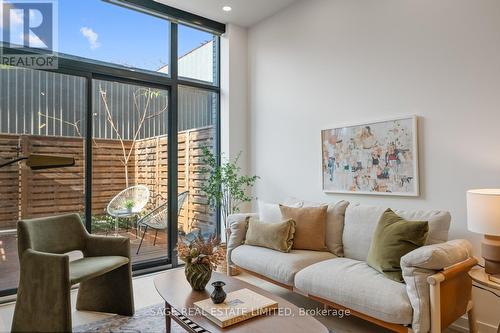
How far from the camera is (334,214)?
3143mm

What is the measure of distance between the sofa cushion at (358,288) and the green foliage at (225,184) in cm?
168

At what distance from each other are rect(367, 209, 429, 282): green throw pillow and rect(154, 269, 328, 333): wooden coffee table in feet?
2.59

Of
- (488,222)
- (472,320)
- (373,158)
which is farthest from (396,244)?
(373,158)

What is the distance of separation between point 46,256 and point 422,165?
297 centimetres

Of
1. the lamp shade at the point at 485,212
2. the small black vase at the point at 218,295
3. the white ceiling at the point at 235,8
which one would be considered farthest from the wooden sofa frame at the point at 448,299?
the white ceiling at the point at 235,8

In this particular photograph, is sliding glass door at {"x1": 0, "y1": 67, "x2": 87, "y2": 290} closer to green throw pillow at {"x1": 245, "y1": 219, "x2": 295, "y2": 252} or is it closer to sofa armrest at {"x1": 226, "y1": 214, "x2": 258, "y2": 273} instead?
sofa armrest at {"x1": 226, "y1": 214, "x2": 258, "y2": 273}

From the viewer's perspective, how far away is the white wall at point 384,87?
250cm

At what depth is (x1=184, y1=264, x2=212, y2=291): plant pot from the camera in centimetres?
215

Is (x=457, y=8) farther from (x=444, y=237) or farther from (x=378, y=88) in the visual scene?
(x=444, y=237)

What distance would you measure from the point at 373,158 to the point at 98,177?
9.50ft

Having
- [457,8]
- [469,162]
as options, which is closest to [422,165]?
[469,162]

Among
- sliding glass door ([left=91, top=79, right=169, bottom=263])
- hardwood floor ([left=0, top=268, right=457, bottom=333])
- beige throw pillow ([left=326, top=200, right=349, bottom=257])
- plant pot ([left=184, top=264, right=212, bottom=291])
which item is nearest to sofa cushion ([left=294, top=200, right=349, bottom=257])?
beige throw pillow ([left=326, top=200, right=349, bottom=257])

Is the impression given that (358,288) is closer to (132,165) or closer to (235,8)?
(132,165)

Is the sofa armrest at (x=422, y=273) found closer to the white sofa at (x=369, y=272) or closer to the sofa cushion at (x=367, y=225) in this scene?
the white sofa at (x=369, y=272)
